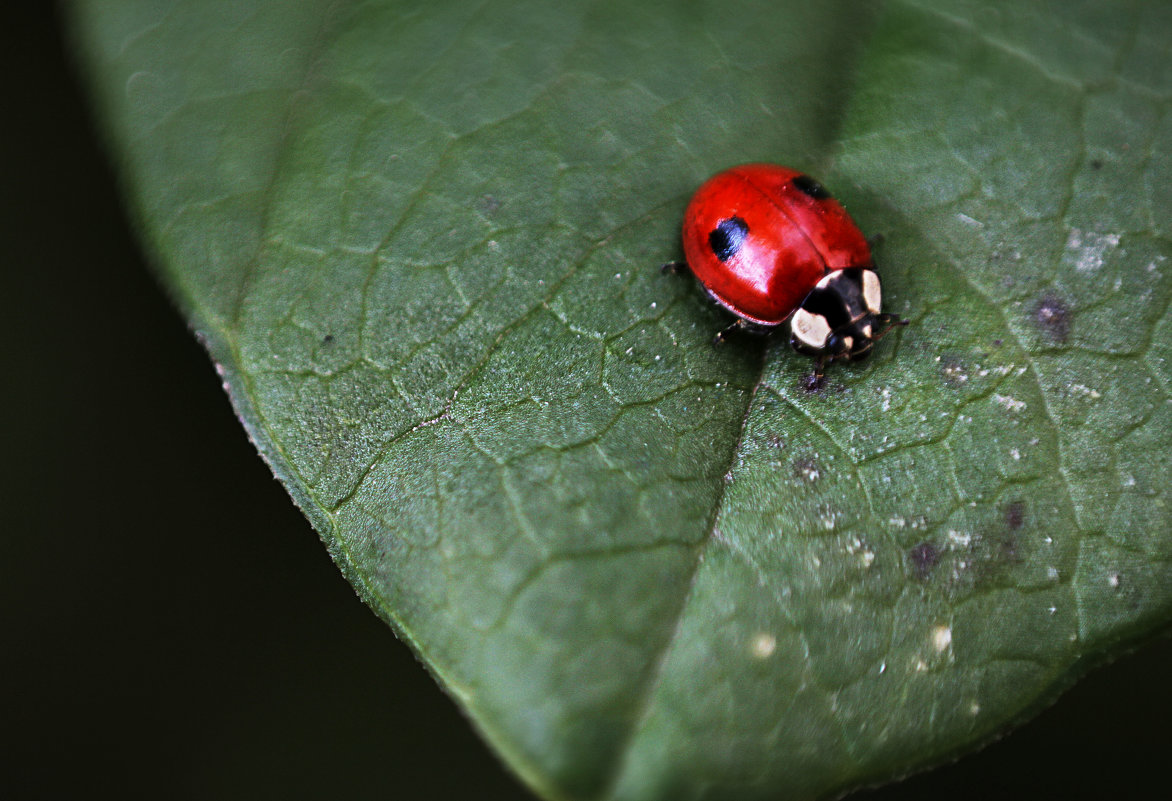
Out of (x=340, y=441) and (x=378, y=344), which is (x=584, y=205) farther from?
(x=340, y=441)

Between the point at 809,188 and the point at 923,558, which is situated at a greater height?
the point at 809,188

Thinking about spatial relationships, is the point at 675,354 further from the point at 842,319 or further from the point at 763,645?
the point at 763,645

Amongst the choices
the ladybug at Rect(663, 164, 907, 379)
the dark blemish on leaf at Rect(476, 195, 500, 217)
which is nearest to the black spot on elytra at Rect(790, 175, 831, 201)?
the ladybug at Rect(663, 164, 907, 379)

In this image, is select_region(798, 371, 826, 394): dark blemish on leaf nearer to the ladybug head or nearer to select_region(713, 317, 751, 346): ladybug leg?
the ladybug head

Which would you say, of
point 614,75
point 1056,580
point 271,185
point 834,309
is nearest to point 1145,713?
point 1056,580

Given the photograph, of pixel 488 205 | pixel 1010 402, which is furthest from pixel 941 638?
pixel 488 205

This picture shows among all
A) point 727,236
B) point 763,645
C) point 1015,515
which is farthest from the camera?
point 727,236

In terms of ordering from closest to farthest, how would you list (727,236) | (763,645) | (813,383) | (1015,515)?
(763,645), (1015,515), (813,383), (727,236)

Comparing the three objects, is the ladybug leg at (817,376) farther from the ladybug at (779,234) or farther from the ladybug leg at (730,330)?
the ladybug leg at (730,330)
